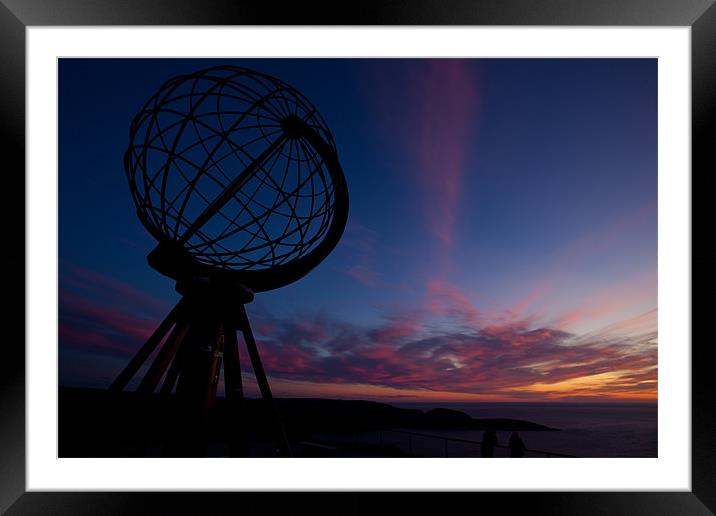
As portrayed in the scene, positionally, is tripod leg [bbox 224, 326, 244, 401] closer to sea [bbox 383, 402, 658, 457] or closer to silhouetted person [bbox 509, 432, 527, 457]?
sea [bbox 383, 402, 658, 457]

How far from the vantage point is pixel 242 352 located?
6789mm

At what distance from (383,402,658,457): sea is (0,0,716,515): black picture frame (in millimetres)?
2351

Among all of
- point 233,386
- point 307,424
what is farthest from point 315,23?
point 307,424

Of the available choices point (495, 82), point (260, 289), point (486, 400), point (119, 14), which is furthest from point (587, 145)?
point (119, 14)

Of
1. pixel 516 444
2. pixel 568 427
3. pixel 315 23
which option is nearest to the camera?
pixel 315 23

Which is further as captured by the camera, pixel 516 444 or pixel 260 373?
pixel 516 444

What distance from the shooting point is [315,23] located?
3254 mm

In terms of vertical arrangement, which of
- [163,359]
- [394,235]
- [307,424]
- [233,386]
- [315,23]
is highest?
[315,23]

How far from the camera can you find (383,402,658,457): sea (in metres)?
5.76

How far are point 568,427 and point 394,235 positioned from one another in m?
2.64

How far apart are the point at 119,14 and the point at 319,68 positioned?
3.13 meters

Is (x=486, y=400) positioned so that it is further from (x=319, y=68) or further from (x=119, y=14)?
(x=119, y=14)

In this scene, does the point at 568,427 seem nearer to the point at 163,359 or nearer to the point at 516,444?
the point at 516,444

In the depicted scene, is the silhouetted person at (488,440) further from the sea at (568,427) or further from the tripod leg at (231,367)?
the tripod leg at (231,367)
